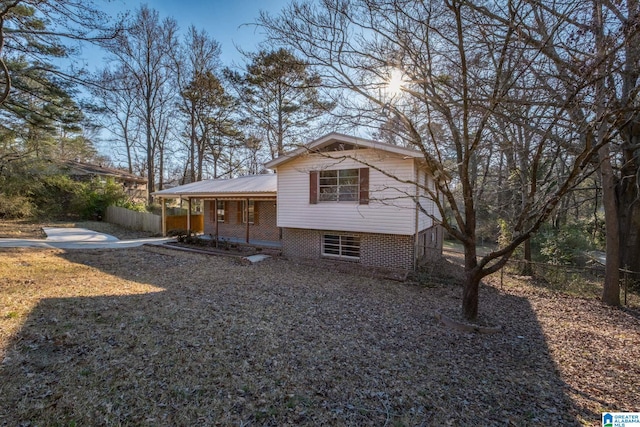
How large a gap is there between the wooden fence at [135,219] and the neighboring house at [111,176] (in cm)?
430

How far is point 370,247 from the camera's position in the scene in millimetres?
10742

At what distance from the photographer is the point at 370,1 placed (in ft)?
17.7

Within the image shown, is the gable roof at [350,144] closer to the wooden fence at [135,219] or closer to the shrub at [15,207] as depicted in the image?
the wooden fence at [135,219]

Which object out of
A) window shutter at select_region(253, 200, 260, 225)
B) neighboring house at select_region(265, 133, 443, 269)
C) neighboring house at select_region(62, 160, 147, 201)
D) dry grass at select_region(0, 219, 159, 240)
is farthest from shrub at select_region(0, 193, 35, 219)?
neighboring house at select_region(265, 133, 443, 269)

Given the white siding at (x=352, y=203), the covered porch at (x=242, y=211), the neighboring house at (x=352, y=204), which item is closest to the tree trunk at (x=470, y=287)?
the white siding at (x=352, y=203)

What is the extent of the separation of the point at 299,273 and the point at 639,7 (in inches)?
371

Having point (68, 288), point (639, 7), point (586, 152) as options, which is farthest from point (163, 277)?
point (639, 7)

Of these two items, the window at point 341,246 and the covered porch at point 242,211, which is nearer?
the window at point 341,246

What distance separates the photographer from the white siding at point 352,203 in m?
9.68

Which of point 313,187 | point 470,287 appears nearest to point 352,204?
point 313,187

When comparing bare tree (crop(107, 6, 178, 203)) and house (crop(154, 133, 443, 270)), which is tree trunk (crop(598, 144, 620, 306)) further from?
bare tree (crop(107, 6, 178, 203))

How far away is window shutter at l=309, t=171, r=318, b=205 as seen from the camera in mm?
11062

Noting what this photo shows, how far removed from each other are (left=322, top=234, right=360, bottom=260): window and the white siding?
32.3 inches
